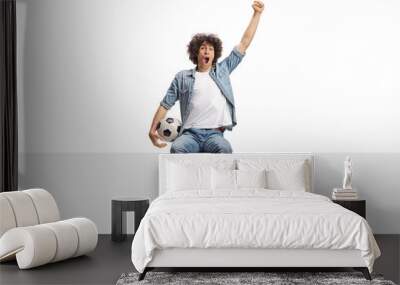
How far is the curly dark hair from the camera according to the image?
743cm

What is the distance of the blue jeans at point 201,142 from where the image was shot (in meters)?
7.37

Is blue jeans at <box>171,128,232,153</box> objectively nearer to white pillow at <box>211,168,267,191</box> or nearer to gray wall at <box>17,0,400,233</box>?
gray wall at <box>17,0,400,233</box>

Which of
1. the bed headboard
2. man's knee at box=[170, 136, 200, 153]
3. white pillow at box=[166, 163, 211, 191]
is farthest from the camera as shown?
man's knee at box=[170, 136, 200, 153]

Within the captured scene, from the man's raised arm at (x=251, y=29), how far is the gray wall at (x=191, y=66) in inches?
2.5

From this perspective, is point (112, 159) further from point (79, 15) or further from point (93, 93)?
point (79, 15)

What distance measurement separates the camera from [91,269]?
5465mm

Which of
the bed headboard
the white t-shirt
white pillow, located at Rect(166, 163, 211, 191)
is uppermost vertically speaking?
the white t-shirt

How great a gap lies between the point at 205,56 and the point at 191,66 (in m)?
0.19

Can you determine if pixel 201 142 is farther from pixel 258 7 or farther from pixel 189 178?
pixel 258 7

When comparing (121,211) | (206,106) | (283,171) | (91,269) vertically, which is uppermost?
(206,106)

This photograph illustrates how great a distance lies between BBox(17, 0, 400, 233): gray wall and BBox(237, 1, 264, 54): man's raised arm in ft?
0.21

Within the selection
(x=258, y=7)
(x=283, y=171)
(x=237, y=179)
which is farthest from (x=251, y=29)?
(x=237, y=179)

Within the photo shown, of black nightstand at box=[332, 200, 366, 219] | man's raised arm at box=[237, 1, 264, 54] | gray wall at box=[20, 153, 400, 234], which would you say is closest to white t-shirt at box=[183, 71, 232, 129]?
man's raised arm at box=[237, 1, 264, 54]

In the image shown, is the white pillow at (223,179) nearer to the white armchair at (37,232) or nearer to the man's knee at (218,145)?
the man's knee at (218,145)
